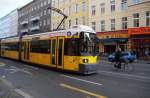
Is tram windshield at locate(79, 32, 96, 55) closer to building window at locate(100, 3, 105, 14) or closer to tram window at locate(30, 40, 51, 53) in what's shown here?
tram window at locate(30, 40, 51, 53)

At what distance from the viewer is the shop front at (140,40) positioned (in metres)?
43.6

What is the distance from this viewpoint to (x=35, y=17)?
9262 cm

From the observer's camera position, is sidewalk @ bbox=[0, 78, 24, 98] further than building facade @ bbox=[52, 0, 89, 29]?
No

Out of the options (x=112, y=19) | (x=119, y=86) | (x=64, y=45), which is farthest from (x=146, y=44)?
(x=119, y=86)

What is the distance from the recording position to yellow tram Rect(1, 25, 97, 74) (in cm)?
1917

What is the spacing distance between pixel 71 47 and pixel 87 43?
3.41 feet

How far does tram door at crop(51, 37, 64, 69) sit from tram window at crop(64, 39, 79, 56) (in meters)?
0.55

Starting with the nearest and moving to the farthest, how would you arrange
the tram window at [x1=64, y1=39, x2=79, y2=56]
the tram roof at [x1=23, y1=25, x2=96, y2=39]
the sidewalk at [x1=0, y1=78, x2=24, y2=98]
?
the sidewalk at [x1=0, y1=78, x2=24, y2=98], the tram window at [x1=64, y1=39, x2=79, y2=56], the tram roof at [x1=23, y1=25, x2=96, y2=39]

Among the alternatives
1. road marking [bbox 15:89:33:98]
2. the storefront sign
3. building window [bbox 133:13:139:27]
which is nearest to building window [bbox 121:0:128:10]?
building window [bbox 133:13:139:27]

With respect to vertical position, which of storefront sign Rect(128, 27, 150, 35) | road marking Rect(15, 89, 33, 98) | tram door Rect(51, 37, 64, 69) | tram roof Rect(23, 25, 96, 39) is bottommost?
road marking Rect(15, 89, 33, 98)

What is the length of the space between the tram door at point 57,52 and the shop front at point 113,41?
26.3 meters

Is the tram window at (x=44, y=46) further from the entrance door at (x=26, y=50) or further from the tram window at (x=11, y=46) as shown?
the tram window at (x=11, y=46)

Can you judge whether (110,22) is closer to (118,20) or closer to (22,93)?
(118,20)

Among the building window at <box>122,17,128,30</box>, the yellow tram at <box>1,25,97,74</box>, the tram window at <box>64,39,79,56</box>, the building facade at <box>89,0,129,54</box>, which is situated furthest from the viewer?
the building facade at <box>89,0,129,54</box>
